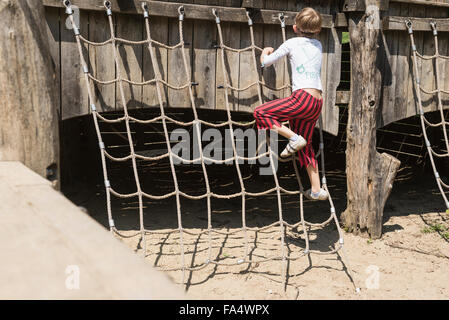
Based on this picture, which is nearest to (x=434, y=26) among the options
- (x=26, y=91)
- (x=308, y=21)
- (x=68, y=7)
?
(x=308, y=21)

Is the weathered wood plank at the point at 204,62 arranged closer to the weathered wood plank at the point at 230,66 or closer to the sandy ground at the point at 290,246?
the weathered wood plank at the point at 230,66

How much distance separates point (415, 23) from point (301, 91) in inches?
73.3

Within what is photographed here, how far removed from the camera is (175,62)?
15.9 feet

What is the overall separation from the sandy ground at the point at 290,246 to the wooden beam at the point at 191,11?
81.2 inches

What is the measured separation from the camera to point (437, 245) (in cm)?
566

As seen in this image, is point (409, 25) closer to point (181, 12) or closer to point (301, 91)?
point (301, 91)

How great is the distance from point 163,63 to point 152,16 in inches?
15.6

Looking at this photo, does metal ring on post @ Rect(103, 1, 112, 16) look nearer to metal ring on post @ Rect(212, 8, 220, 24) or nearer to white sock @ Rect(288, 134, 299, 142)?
metal ring on post @ Rect(212, 8, 220, 24)

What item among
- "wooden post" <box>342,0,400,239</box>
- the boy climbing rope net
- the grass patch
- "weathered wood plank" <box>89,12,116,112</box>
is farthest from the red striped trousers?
the grass patch

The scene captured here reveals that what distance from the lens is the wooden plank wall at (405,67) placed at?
18.4ft

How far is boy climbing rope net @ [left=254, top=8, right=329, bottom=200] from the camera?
445 centimetres

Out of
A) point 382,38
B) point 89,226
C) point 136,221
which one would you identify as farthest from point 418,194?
point 89,226

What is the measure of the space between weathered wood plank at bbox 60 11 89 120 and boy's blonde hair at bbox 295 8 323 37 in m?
1.70

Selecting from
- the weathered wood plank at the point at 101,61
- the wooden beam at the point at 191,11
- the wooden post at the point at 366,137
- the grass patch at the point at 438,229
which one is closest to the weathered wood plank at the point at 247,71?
the wooden beam at the point at 191,11
